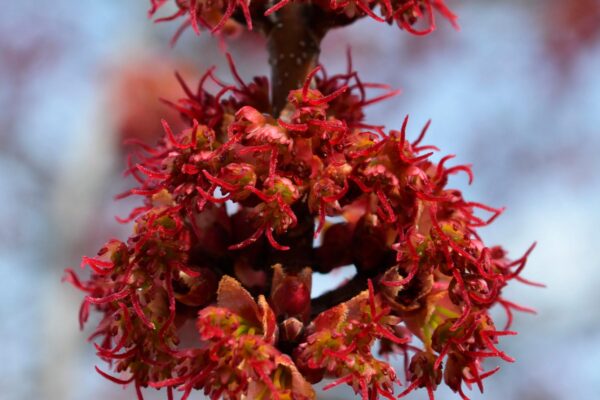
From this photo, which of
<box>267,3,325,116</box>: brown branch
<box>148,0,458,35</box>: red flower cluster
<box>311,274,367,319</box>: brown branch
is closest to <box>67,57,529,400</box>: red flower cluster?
<box>311,274,367,319</box>: brown branch

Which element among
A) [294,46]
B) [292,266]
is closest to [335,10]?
[294,46]

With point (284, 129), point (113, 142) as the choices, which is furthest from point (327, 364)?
point (113, 142)

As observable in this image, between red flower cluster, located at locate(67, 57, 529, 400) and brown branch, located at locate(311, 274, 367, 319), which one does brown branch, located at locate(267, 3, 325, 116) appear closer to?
red flower cluster, located at locate(67, 57, 529, 400)

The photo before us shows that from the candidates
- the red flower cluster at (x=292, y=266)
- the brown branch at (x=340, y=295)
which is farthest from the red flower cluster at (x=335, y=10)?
the brown branch at (x=340, y=295)

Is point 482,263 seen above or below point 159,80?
below

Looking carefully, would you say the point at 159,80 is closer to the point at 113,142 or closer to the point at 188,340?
the point at 113,142

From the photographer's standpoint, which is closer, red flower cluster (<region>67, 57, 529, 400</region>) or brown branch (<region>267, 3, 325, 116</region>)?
red flower cluster (<region>67, 57, 529, 400</region>)

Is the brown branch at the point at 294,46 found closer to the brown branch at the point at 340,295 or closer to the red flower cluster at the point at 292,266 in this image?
the red flower cluster at the point at 292,266

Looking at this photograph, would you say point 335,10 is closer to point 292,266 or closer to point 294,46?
point 294,46
